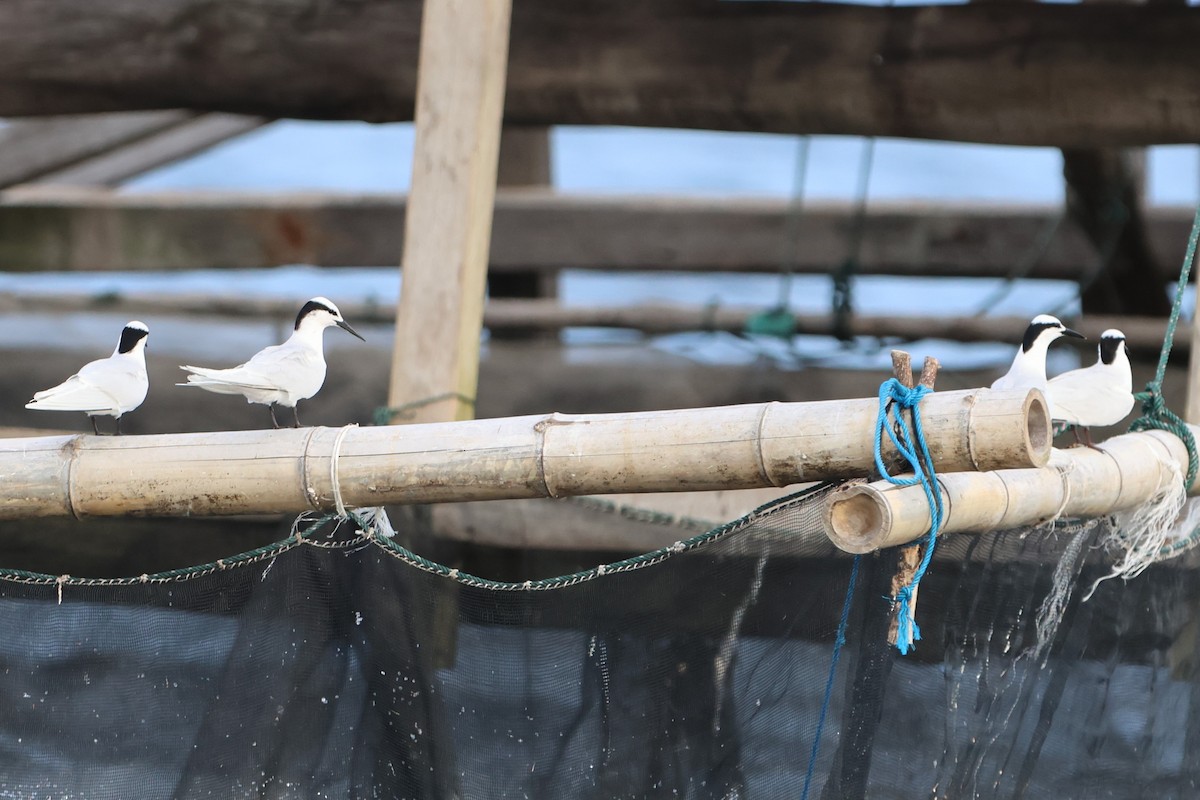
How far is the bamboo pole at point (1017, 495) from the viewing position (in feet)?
6.13

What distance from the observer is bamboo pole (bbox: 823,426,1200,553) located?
187cm

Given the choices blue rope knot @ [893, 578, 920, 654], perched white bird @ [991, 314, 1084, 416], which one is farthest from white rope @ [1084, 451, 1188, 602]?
blue rope knot @ [893, 578, 920, 654]

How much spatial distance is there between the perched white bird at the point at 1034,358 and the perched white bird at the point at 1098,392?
1.5 inches

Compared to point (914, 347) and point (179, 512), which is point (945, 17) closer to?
point (179, 512)

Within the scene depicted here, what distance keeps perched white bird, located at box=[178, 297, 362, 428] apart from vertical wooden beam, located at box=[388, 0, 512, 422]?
A: 367 millimetres

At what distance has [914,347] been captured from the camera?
22.9ft

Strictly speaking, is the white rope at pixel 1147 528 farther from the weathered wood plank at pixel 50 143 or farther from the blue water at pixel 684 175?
the blue water at pixel 684 175

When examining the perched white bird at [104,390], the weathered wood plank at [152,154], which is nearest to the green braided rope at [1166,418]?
the perched white bird at [104,390]

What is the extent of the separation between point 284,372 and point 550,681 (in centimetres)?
74

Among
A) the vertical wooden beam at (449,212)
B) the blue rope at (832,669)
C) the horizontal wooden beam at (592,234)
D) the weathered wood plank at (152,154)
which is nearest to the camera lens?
the blue rope at (832,669)

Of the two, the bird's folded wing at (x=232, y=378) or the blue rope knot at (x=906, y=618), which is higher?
the bird's folded wing at (x=232, y=378)

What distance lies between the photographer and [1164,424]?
275 centimetres

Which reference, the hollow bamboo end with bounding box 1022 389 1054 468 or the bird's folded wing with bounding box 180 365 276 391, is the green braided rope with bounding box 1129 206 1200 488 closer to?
the hollow bamboo end with bounding box 1022 389 1054 468

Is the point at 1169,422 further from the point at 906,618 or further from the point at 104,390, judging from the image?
the point at 104,390
